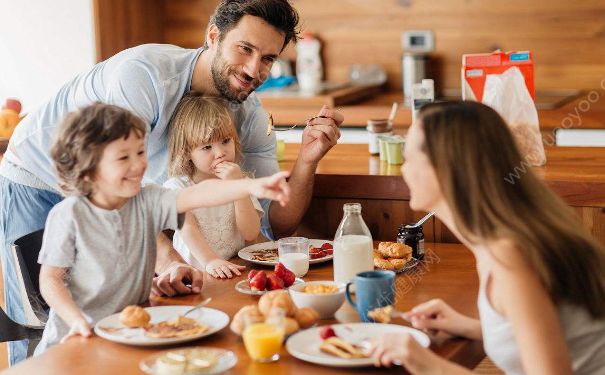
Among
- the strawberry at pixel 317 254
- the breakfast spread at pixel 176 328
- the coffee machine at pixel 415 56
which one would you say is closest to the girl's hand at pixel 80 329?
the breakfast spread at pixel 176 328

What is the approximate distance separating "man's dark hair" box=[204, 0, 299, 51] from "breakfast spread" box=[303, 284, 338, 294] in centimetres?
94

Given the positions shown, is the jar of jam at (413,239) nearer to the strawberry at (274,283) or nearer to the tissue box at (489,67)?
the strawberry at (274,283)

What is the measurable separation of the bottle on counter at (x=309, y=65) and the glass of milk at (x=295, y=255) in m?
2.53

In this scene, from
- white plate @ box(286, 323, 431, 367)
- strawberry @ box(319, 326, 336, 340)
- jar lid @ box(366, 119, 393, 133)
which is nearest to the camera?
white plate @ box(286, 323, 431, 367)

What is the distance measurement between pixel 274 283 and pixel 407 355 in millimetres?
568

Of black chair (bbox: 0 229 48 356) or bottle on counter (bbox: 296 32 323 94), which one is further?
bottle on counter (bbox: 296 32 323 94)

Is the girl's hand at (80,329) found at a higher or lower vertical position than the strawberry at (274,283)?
higher

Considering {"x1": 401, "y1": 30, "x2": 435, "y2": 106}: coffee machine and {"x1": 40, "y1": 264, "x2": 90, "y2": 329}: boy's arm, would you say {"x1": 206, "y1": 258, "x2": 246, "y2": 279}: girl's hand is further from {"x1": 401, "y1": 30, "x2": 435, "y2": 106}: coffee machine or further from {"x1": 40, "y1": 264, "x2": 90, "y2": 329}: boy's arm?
{"x1": 401, "y1": 30, "x2": 435, "y2": 106}: coffee machine

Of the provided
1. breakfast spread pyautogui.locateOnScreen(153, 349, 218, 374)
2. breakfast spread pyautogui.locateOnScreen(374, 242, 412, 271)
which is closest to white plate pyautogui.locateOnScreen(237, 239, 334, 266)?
breakfast spread pyautogui.locateOnScreen(374, 242, 412, 271)

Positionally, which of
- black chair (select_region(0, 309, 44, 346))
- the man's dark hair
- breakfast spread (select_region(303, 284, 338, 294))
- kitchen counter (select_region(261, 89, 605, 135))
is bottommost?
black chair (select_region(0, 309, 44, 346))

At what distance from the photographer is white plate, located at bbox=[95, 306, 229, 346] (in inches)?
66.7

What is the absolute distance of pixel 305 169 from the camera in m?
2.68

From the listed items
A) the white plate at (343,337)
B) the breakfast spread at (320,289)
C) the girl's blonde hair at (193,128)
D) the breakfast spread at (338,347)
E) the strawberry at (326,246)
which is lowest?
the strawberry at (326,246)

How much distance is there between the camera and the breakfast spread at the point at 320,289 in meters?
1.87
